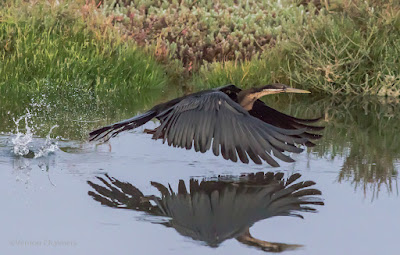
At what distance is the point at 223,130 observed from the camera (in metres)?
7.50

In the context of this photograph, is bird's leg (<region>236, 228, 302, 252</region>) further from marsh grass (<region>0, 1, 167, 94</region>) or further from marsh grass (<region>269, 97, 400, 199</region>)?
marsh grass (<region>0, 1, 167, 94</region>)

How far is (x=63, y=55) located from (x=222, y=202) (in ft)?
26.9

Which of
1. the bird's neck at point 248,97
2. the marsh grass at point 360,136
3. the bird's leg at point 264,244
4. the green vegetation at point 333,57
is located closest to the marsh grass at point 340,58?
the green vegetation at point 333,57

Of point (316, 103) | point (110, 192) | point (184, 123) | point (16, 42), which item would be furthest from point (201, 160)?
point (16, 42)

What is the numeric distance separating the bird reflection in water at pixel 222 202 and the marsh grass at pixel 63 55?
21.1 feet

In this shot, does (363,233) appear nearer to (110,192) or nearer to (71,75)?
(110,192)

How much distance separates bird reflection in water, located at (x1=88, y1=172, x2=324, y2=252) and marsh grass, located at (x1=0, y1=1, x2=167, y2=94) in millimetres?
6423

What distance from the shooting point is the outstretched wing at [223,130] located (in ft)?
23.8

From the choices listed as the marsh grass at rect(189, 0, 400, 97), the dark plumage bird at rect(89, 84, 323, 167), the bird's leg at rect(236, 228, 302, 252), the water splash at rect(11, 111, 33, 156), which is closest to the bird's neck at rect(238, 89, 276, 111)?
the dark plumage bird at rect(89, 84, 323, 167)

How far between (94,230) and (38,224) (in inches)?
16.6

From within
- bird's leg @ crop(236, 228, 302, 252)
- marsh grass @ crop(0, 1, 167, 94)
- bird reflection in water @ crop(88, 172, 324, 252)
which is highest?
marsh grass @ crop(0, 1, 167, 94)

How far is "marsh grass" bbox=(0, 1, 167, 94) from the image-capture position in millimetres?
13969

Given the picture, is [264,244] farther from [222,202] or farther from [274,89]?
[274,89]

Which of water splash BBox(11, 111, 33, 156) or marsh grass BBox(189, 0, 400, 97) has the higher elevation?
marsh grass BBox(189, 0, 400, 97)
